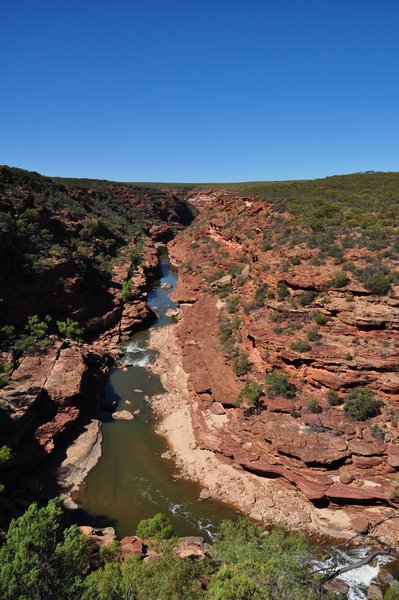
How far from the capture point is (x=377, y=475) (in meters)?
18.5

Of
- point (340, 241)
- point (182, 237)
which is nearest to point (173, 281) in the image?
point (182, 237)

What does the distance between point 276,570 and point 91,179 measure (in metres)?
114

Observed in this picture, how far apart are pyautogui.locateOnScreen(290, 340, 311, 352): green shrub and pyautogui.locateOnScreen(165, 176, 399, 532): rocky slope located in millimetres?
63

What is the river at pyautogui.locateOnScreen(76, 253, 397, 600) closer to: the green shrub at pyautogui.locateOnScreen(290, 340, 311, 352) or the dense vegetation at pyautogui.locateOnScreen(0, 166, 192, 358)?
the dense vegetation at pyautogui.locateOnScreen(0, 166, 192, 358)

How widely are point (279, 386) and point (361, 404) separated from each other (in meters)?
4.87

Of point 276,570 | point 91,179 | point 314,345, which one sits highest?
point 91,179

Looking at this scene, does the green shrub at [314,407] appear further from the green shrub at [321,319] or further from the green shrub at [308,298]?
the green shrub at [308,298]

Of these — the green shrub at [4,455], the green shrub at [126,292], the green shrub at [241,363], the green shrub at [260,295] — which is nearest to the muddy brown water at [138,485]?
the green shrub at [4,455]

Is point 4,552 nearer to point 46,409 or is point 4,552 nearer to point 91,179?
point 46,409

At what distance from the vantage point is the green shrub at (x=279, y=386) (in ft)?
74.1

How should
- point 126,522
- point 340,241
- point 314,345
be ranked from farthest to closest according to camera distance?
point 340,241 → point 314,345 → point 126,522

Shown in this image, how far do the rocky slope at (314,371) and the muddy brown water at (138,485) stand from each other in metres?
3.00

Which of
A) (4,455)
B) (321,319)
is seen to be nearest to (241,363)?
(321,319)

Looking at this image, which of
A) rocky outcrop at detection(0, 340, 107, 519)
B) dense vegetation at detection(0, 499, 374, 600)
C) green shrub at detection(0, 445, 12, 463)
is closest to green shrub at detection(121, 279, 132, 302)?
rocky outcrop at detection(0, 340, 107, 519)
